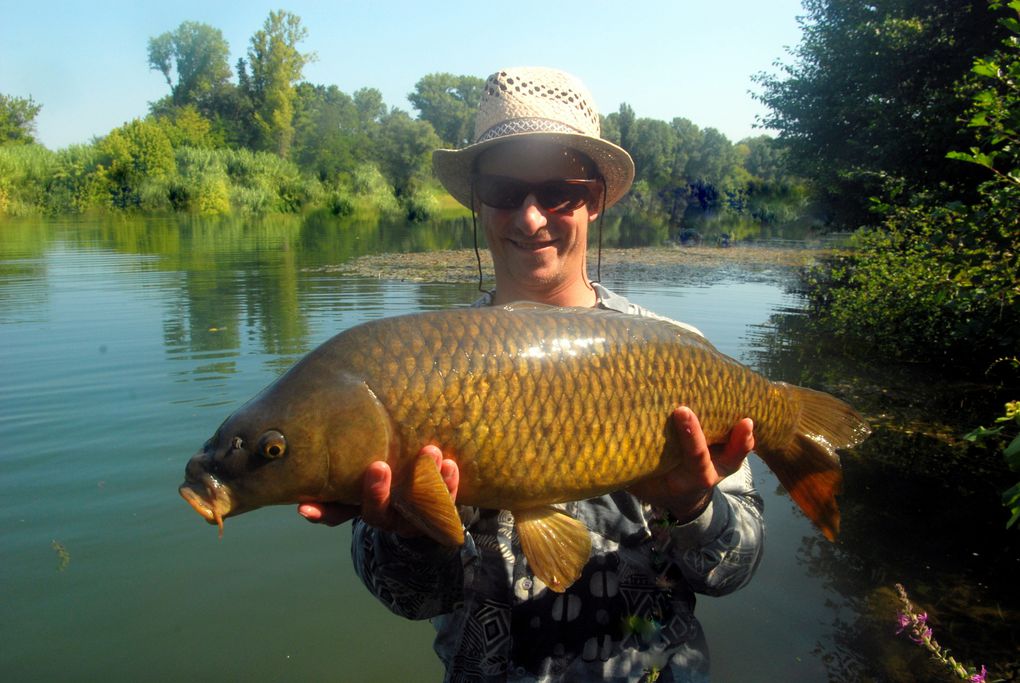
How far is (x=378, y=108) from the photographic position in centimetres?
8550

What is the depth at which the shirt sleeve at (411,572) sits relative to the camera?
65.4 inches

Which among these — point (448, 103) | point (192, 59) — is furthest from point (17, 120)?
point (448, 103)

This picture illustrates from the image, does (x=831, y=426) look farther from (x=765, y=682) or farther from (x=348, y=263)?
(x=348, y=263)

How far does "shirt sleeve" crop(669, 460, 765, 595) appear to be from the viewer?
1706 mm

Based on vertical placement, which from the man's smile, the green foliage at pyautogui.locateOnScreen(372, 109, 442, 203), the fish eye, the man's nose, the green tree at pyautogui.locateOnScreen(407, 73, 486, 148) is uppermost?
the green tree at pyautogui.locateOnScreen(407, 73, 486, 148)

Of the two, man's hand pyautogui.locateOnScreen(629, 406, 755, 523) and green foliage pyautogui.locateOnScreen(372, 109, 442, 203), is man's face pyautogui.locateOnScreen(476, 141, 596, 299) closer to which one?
man's hand pyautogui.locateOnScreen(629, 406, 755, 523)

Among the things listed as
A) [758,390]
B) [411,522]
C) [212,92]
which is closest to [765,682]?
[758,390]

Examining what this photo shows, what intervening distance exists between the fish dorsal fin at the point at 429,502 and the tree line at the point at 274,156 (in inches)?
911

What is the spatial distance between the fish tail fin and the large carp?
0.29 metres

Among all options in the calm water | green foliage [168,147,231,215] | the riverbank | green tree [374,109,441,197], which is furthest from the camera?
green tree [374,109,441,197]

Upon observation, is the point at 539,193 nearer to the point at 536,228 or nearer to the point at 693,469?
the point at 536,228

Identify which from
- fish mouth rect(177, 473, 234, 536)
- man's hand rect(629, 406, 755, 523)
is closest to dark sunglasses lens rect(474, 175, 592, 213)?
man's hand rect(629, 406, 755, 523)

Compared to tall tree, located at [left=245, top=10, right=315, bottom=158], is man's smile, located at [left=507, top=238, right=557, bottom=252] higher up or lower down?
lower down

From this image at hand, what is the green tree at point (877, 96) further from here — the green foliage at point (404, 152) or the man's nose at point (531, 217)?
the green foliage at point (404, 152)
